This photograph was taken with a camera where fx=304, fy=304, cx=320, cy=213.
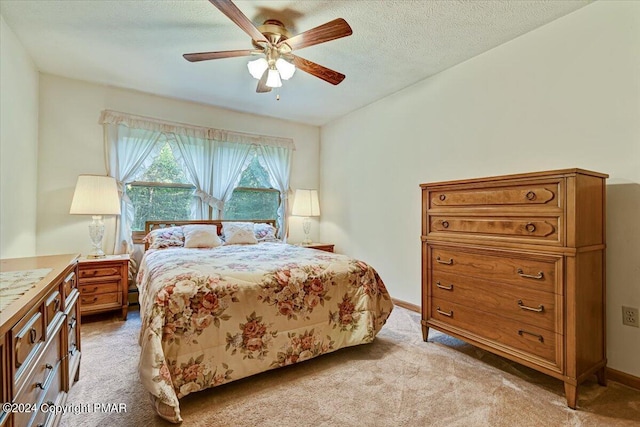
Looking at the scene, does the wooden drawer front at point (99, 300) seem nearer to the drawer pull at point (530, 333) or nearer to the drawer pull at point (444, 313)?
the drawer pull at point (444, 313)

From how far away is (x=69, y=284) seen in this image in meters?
1.73

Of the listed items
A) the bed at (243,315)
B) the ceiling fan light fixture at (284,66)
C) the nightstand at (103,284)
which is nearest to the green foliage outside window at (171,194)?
the nightstand at (103,284)

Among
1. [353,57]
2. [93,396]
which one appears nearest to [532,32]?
[353,57]

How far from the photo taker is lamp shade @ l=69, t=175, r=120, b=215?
300 centimetres

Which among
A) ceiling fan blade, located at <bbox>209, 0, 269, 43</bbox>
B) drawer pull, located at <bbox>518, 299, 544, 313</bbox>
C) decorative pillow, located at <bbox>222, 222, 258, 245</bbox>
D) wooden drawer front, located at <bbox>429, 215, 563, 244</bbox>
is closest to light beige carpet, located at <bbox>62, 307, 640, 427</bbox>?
drawer pull, located at <bbox>518, 299, 544, 313</bbox>

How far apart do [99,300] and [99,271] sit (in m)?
0.28

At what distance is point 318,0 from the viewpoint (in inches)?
82.1

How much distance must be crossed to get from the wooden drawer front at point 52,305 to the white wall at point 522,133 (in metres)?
2.98

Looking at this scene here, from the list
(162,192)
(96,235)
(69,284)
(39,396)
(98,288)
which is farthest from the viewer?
(162,192)

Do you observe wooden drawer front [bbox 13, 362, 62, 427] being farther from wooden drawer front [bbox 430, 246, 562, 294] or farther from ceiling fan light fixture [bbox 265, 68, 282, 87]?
wooden drawer front [bbox 430, 246, 562, 294]

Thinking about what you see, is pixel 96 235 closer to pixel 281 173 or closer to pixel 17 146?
pixel 17 146

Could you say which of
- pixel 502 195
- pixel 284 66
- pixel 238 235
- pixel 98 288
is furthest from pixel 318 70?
pixel 98 288

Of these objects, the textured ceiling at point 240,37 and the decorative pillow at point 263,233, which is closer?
the textured ceiling at point 240,37

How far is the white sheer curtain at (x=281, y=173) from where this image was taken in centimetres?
456
